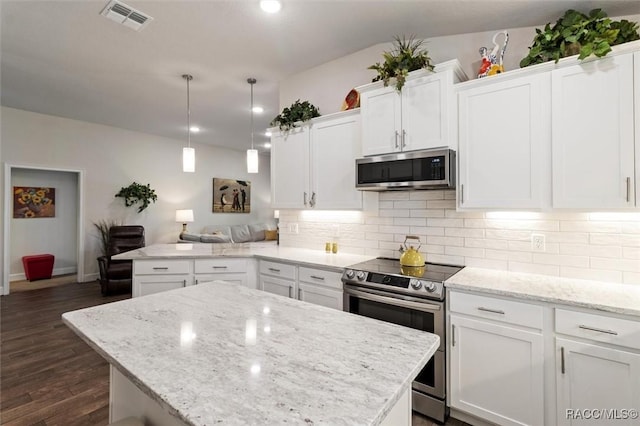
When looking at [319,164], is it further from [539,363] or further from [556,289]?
[539,363]

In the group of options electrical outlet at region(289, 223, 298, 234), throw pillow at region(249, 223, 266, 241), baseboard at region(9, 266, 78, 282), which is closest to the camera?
electrical outlet at region(289, 223, 298, 234)

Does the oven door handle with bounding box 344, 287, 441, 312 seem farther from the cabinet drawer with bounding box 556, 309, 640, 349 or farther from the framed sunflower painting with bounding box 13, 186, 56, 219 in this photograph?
the framed sunflower painting with bounding box 13, 186, 56, 219

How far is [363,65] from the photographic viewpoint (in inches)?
118

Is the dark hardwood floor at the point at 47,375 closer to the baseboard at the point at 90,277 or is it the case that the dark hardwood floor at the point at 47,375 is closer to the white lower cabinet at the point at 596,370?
the white lower cabinet at the point at 596,370

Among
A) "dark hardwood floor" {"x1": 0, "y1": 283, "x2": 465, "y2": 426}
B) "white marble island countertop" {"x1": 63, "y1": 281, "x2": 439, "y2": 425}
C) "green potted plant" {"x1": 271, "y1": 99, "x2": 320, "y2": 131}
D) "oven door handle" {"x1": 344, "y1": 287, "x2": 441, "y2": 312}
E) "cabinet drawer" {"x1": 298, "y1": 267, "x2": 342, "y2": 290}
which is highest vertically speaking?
"green potted plant" {"x1": 271, "y1": 99, "x2": 320, "y2": 131}

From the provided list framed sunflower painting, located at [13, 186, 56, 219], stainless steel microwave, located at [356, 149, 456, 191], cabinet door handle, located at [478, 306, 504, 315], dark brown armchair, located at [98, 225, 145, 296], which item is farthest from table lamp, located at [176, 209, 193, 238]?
cabinet door handle, located at [478, 306, 504, 315]

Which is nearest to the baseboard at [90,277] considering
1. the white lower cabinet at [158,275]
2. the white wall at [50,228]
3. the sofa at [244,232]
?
the white wall at [50,228]

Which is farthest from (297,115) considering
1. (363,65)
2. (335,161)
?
(363,65)

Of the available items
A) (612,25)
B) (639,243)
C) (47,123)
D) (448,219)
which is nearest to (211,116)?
(47,123)

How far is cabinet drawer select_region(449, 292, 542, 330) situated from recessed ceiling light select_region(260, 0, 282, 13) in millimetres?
2415

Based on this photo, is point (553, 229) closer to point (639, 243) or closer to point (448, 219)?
point (639, 243)

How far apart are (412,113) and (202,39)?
6.58 ft

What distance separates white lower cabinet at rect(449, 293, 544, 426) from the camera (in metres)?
1.72

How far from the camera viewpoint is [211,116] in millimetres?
5129
